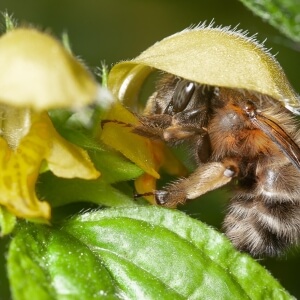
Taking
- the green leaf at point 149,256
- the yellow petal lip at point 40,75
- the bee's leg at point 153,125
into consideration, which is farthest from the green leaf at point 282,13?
the yellow petal lip at point 40,75

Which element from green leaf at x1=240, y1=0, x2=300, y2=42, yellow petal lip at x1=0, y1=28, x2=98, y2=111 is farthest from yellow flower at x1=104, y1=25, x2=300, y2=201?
yellow petal lip at x1=0, y1=28, x2=98, y2=111

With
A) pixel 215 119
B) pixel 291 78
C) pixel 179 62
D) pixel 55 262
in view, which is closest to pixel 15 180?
pixel 55 262

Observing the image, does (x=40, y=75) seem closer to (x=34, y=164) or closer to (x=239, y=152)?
(x=34, y=164)

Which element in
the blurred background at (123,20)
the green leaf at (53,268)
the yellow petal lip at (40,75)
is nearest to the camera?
the yellow petal lip at (40,75)

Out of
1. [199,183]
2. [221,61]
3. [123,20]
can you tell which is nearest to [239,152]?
[199,183]

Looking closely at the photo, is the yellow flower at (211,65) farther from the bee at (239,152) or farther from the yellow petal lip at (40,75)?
the yellow petal lip at (40,75)

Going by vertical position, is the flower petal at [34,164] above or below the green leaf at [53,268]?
above
